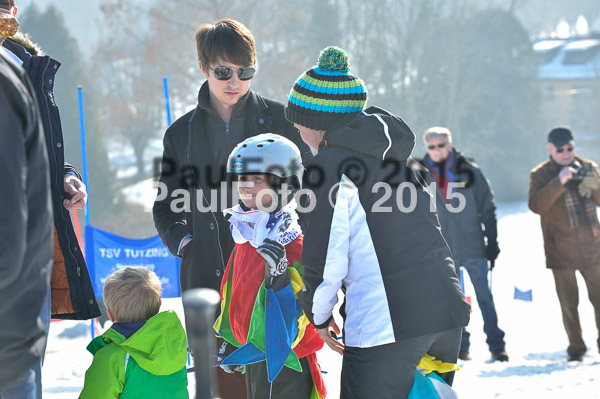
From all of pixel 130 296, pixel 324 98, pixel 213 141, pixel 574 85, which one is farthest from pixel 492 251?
pixel 574 85

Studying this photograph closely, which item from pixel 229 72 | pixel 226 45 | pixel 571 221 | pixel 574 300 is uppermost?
pixel 226 45

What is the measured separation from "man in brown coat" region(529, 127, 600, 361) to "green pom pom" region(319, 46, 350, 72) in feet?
14.1

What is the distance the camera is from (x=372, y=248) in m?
2.68

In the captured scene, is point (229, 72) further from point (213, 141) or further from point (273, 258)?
point (273, 258)

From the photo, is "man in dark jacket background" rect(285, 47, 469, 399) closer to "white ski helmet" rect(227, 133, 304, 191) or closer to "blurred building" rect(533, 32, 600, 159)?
"white ski helmet" rect(227, 133, 304, 191)

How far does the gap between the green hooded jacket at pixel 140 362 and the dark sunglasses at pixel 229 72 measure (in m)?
1.14

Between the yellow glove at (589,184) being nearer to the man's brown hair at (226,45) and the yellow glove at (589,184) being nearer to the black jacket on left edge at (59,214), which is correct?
the man's brown hair at (226,45)

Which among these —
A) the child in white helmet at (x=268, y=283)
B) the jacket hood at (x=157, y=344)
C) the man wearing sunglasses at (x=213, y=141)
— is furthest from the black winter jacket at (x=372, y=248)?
the man wearing sunglasses at (x=213, y=141)

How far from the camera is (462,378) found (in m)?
6.04

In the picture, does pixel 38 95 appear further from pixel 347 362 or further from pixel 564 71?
pixel 564 71

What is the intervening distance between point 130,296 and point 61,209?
0.40 m

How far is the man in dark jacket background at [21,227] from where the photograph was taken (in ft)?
5.91

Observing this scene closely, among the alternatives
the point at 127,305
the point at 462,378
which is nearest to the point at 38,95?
the point at 127,305

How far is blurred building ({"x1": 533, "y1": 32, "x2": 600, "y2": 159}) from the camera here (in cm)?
3703
